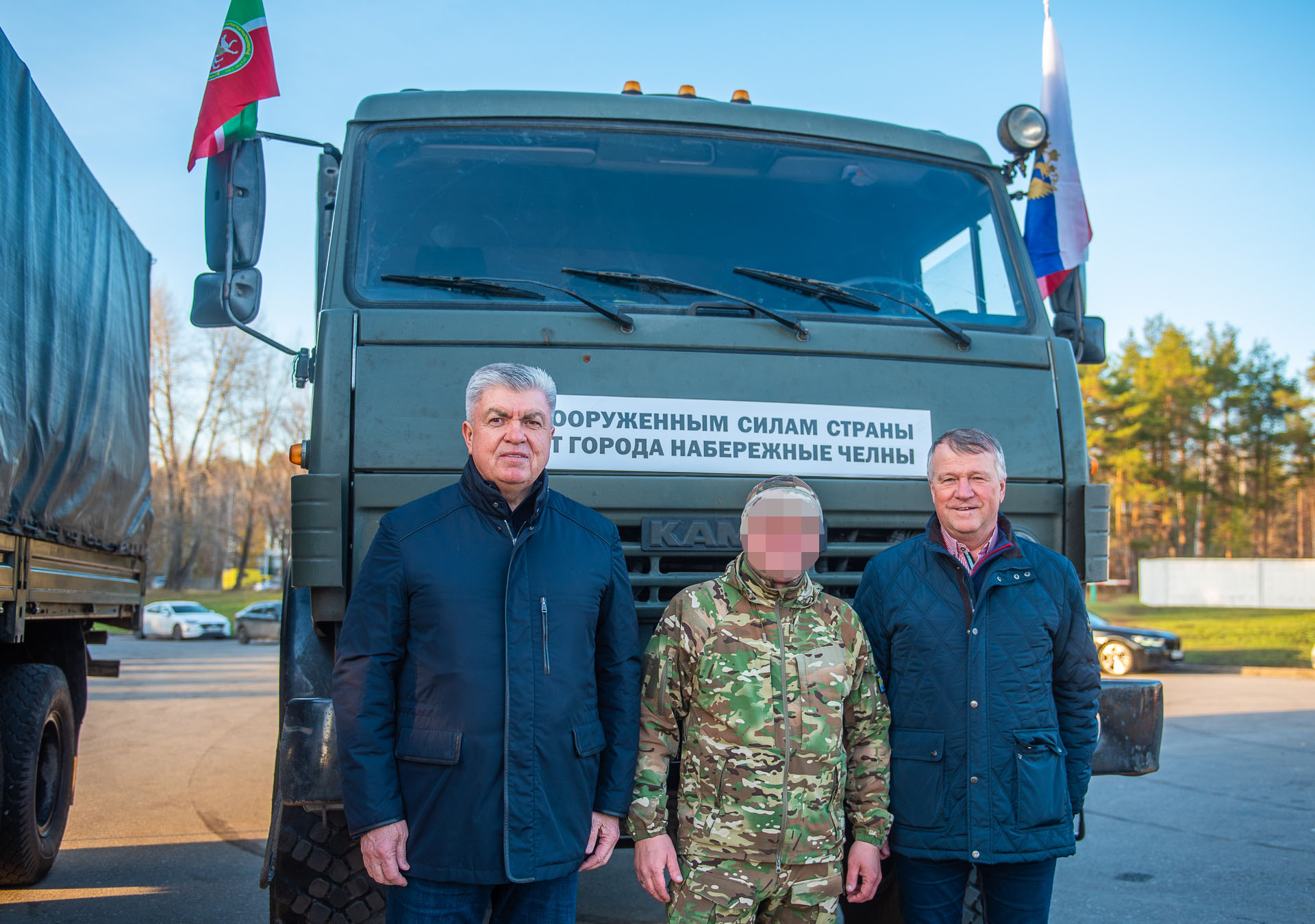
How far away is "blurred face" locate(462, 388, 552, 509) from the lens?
2205mm

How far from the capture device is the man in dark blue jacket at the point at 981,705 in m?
2.39

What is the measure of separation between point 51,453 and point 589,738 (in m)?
3.63

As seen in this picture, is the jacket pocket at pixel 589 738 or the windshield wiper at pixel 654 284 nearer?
the jacket pocket at pixel 589 738

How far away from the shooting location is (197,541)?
51.1 meters

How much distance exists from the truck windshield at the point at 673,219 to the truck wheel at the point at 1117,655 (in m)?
15.0

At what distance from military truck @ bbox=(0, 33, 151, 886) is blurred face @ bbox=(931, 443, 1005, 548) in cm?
343

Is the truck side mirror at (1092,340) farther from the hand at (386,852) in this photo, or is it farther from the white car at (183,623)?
the white car at (183,623)

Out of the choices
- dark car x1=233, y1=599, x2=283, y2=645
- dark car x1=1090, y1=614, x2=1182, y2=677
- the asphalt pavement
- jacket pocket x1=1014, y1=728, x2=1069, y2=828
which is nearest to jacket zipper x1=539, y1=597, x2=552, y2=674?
jacket pocket x1=1014, y1=728, x2=1069, y2=828

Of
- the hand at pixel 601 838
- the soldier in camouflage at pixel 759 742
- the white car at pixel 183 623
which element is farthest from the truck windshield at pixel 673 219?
the white car at pixel 183 623

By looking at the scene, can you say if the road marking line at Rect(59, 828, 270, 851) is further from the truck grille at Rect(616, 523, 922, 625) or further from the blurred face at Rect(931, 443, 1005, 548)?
the blurred face at Rect(931, 443, 1005, 548)

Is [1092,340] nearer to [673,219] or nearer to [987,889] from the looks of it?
[673,219]

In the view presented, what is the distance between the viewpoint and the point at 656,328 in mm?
3105

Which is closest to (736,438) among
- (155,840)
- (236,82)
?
(236,82)

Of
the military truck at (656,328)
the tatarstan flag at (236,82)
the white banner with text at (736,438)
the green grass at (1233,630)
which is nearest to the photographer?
the military truck at (656,328)
